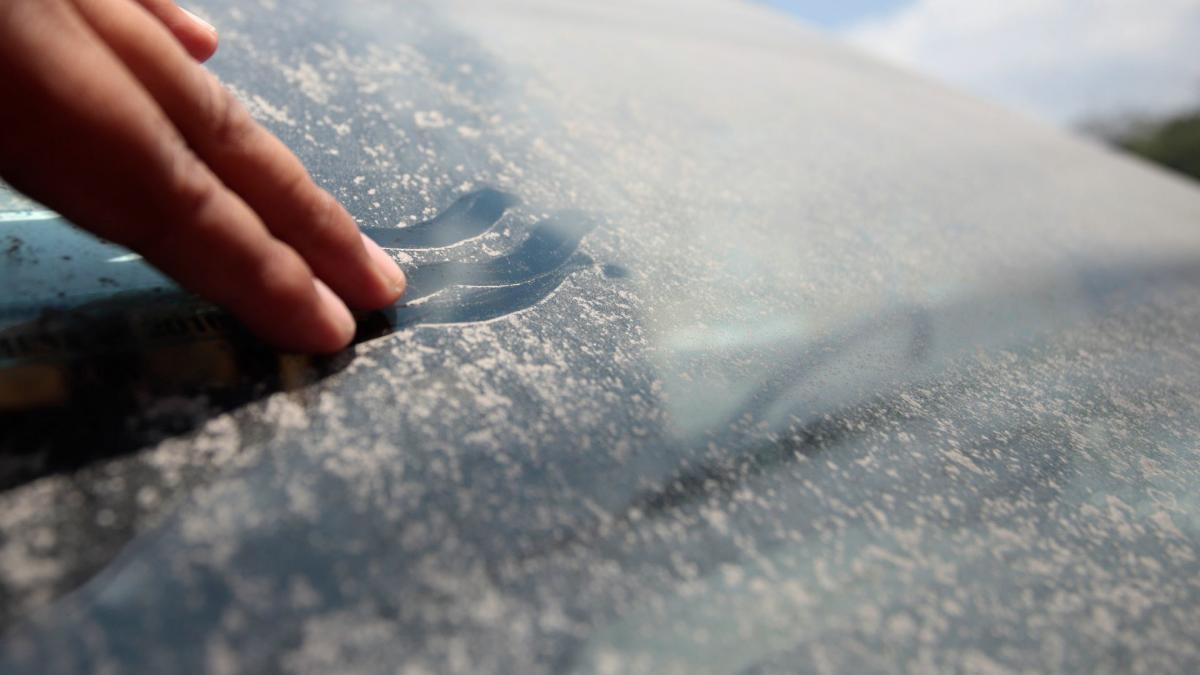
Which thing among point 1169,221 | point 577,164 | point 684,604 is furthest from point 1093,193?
point 684,604

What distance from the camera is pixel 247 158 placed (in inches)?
18.6

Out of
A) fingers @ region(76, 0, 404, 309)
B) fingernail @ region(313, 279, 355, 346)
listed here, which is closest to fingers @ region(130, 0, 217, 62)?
fingers @ region(76, 0, 404, 309)

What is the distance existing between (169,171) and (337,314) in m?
0.14

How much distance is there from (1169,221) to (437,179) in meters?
1.80

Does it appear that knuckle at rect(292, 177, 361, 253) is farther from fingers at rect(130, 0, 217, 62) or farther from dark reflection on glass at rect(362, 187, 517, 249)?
fingers at rect(130, 0, 217, 62)

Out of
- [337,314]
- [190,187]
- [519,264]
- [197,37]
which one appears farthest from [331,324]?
[197,37]

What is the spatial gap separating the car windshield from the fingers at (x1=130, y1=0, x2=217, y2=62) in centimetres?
9

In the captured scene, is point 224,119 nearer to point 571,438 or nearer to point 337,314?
point 337,314

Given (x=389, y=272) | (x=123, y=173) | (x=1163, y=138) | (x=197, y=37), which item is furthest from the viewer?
(x=1163, y=138)

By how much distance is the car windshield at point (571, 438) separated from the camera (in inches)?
13.9

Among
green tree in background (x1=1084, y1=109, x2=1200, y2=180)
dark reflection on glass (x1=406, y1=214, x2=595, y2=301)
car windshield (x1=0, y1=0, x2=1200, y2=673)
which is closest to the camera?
car windshield (x1=0, y1=0, x2=1200, y2=673)

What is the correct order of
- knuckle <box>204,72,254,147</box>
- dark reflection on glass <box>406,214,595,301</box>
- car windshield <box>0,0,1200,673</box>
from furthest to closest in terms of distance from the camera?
dark reflection on glass <box>406,214,595,301</box>
knuckle <box>204,72,254,147</box>
car windshield <box>0,0,1200,673</box>

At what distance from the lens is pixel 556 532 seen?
0.40 m

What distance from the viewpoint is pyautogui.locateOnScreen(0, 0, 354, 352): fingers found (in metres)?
Result: 0.38
